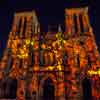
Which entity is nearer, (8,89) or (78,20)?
(8,89)

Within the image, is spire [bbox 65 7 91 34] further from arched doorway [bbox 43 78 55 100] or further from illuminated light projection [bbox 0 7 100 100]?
arched doorway [bbox 43 78 55 100]

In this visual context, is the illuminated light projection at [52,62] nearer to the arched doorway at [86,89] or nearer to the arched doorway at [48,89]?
the arched doorway at [48,89]

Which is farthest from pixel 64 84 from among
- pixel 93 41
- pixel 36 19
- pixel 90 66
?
pixel 36 19

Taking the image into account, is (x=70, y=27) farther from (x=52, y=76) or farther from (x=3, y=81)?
(x=3, y=81)

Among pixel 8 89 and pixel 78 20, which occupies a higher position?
pixel 78 20

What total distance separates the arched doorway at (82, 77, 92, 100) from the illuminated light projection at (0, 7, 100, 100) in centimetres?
31

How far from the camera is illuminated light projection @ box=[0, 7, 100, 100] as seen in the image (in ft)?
93.8

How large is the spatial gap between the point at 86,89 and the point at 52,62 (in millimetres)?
6153

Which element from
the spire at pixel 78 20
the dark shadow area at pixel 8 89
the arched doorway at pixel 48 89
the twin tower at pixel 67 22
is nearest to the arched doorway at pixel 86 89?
the arched doorway at pixel 48 89

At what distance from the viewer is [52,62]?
104 feet

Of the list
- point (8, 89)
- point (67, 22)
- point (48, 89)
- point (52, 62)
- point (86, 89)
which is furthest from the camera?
point (67, 22)

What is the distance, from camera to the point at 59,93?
27984 millimetres

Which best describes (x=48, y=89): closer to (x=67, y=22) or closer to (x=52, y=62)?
(x=52, y=62)

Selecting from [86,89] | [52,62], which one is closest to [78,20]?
[52,62]
